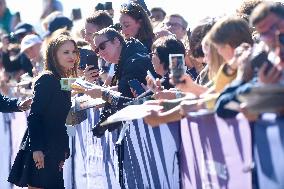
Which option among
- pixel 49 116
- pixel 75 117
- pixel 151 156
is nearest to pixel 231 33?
pixel 151 156

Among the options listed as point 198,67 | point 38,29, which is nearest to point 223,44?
point 198,67

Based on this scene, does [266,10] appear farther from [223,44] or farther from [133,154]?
[133,154]

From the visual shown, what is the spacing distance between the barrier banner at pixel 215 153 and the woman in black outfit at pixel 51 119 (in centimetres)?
252

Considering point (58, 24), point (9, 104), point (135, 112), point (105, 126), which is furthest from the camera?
point (58, 24)

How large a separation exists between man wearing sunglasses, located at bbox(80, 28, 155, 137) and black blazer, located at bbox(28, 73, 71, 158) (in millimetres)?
433

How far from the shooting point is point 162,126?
6.99 m

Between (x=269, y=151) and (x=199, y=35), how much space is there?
265 cm

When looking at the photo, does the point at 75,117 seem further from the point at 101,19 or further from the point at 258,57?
the point at 258,57

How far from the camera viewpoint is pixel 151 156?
7.47m

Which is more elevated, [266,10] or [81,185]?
[266,10]

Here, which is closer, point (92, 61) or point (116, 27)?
point (92, 61)

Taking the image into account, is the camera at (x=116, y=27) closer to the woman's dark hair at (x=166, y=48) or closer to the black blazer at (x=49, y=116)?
the black blazer at (x=49, y=116)

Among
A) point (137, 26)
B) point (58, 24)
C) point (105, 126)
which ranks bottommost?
point (105, 126)

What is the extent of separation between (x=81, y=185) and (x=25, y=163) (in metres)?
1.10
